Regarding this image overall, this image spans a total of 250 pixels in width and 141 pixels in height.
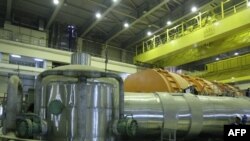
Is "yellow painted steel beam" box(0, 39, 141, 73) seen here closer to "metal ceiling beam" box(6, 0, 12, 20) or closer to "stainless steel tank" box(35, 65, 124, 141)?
"metal ceiling beam" box(6, 0, 12, 20)

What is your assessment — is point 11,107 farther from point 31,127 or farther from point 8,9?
point 8,9

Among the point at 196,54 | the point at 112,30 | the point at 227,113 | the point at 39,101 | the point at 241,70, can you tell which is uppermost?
the point at 112,30

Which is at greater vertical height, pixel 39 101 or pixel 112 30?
pixel 112 30

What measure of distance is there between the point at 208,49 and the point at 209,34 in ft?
4.02

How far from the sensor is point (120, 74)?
10820mm

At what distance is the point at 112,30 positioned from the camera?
1697 centimetres

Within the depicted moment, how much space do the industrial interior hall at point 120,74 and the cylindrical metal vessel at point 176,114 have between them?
0.01 meters

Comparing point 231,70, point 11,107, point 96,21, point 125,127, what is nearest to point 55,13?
point 96,21

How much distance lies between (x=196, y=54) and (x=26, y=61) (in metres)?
8.35

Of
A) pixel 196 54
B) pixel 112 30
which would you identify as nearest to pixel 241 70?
pixel 196 54

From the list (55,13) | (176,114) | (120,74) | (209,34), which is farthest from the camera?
(55,13)

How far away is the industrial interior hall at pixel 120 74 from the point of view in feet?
8.92

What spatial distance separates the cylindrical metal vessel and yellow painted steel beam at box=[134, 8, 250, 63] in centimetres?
520

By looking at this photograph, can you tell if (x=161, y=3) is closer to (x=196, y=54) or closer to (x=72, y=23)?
(x=196, y=54)
